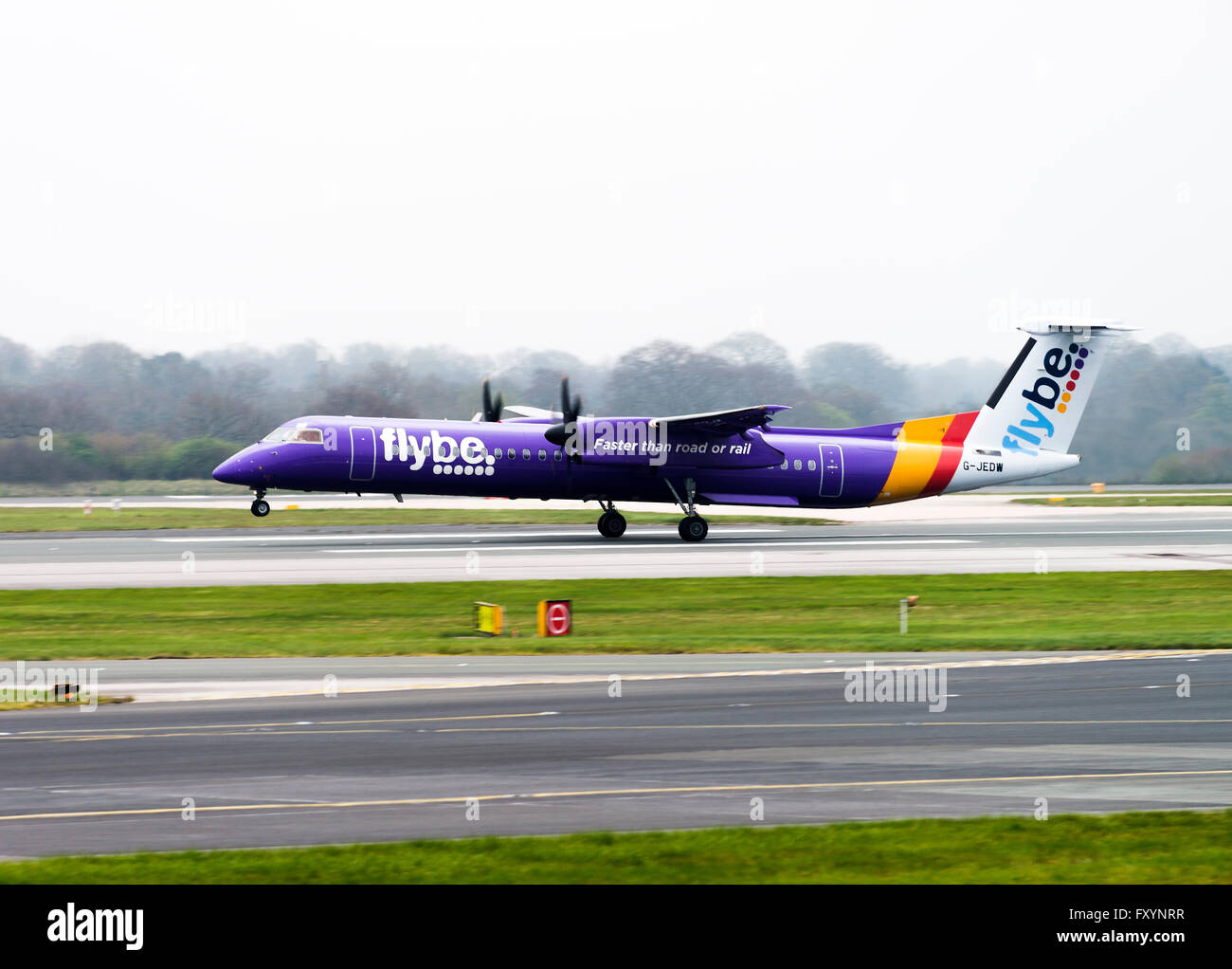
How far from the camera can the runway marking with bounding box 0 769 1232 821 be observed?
1152cm

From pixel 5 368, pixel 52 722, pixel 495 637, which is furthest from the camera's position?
pixel 5 368

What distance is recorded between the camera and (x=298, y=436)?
41312 mm

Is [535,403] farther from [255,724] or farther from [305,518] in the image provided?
[255,724]

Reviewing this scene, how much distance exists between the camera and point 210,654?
2234cm

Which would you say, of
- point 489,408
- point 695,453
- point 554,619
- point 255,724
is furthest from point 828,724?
point 489,408

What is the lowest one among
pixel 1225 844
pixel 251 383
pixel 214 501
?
pixel 1225 844

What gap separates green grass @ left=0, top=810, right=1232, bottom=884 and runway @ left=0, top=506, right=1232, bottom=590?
22.8 m

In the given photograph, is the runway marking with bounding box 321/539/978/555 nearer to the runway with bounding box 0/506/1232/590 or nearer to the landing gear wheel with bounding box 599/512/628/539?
the runway with bounding box 0/506/1232/590

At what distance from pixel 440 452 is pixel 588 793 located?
2986 cm

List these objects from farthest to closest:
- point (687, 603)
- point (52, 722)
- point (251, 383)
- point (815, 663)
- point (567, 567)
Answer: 1. point (251, 383)
2. point (567, 567)
3. point (687, 603)
4. point (815, 663)
5. point (52, 722)
